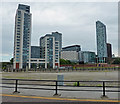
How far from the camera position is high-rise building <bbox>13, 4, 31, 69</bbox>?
101 meters

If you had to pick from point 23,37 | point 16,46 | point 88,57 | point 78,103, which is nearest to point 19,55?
point 16,46

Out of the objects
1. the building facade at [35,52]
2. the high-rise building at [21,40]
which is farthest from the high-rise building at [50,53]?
the high-rise building at [21,40]

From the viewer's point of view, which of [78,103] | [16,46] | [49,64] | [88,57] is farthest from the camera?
[88,57]

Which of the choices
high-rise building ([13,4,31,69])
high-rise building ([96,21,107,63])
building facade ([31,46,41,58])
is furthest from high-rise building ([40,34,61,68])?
high-rise building ([96,21,107,63])

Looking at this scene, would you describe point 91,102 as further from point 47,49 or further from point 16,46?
point 47,49

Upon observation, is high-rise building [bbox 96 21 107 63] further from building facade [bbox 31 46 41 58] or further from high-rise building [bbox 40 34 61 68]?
building facade [bbox 31 46 41 58]

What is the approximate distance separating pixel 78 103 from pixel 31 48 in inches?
4450

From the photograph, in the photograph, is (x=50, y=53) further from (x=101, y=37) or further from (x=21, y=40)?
(x=101, y=37)

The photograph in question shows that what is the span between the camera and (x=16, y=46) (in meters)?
101

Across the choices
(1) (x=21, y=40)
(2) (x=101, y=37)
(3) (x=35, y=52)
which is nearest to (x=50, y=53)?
(3) (x=35, y=52)

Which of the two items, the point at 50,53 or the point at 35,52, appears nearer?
the point at 35,52

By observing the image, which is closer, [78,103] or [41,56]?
[78,103]

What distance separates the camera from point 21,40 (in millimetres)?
102062

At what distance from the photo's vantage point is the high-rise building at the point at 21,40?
101 m
